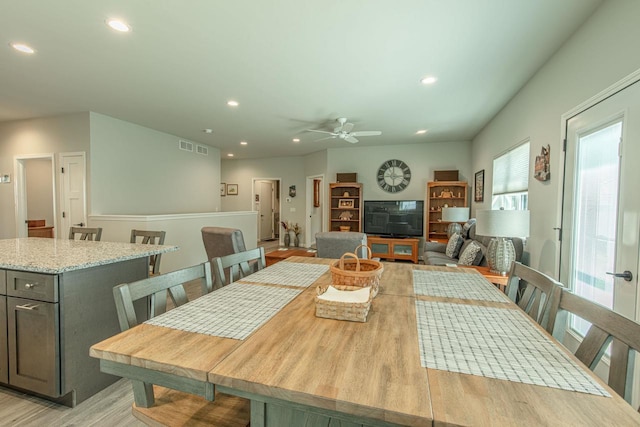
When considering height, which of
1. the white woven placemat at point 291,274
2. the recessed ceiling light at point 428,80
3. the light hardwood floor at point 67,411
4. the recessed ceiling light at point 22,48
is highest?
the recessed ceiling light at point 428,80

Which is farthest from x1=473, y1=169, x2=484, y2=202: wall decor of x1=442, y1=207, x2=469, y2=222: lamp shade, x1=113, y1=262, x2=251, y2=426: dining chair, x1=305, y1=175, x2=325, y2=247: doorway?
x1=113, y1=262, x2=251, y2=426: dining chair

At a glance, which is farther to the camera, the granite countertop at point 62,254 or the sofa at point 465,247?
the sofa at point 465,247

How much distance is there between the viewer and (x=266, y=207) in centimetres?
933

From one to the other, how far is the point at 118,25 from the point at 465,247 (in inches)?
184

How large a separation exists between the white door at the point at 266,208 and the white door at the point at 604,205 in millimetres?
7805

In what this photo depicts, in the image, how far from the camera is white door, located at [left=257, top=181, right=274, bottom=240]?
9102 millimetres

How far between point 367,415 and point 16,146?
696 centimetres

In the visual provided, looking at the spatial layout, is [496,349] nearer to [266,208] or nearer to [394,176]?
[394,176]

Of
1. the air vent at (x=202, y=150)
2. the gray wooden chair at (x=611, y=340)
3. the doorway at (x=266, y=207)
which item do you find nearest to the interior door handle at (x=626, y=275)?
the gray wooden chair at (x=611, y=340)

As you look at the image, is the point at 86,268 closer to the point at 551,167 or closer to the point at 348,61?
the point at 348,61

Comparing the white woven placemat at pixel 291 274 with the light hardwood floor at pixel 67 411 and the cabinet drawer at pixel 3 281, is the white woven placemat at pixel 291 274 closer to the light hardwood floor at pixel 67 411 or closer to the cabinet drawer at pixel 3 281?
the light hardwood floor at pixel 67 411

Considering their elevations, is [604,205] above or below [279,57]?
below

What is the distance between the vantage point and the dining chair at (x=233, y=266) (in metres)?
1.55

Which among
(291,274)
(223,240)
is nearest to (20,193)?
(223,240)
